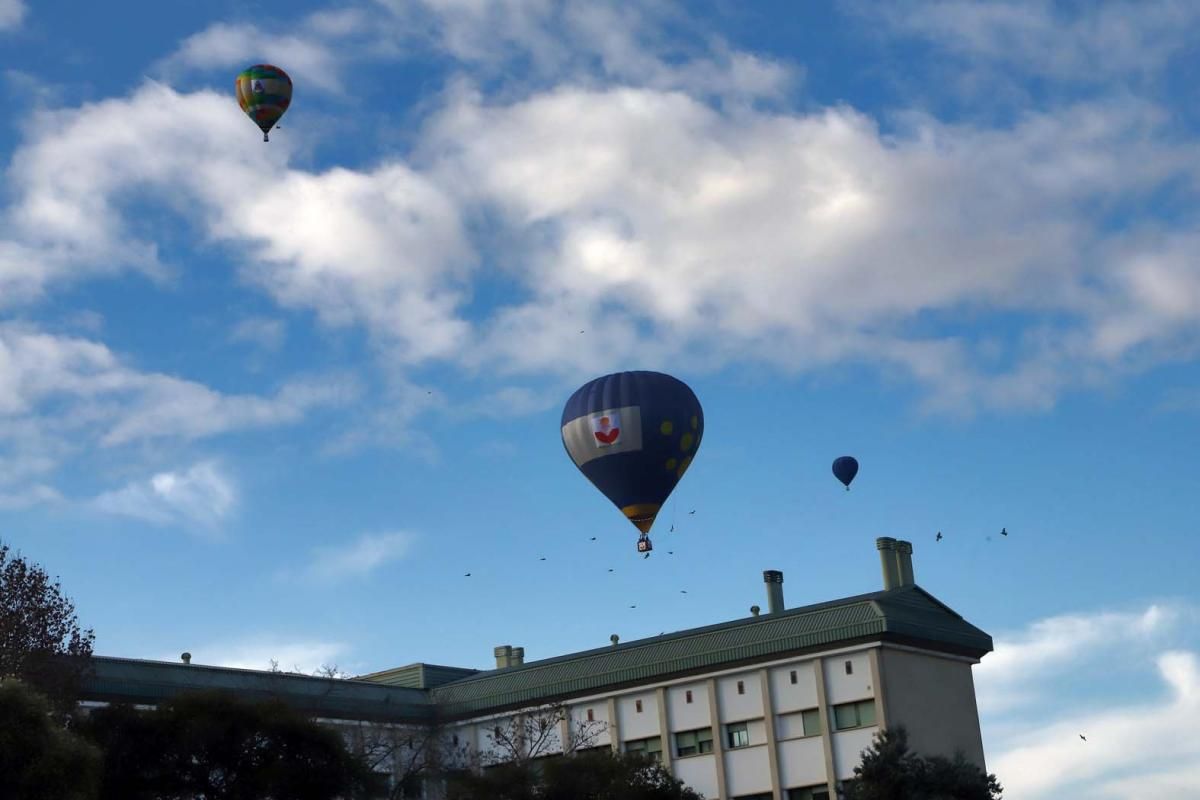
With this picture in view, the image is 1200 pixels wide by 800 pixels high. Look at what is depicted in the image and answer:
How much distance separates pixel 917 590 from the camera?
252 feet

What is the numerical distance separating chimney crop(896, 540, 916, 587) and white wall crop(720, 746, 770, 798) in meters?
11.6

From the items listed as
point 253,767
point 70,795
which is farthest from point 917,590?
point 70,795

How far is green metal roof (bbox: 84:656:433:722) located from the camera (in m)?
69.1

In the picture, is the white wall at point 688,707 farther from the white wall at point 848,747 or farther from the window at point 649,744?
the white wall at point 848,747

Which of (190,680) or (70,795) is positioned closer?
(70,795)

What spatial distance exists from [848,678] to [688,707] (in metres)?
8.49

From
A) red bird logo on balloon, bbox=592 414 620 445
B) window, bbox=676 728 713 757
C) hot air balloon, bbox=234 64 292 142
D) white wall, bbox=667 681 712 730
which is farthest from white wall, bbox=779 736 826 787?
hot air balloon, bbox=234 64 292 142

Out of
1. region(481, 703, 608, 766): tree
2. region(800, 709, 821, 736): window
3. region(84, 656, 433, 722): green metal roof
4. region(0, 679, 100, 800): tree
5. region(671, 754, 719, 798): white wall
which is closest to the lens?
region(0, 679, 100, 800): tree

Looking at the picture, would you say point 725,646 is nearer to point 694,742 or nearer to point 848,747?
point 694,742

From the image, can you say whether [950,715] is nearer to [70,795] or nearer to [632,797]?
[632,797]

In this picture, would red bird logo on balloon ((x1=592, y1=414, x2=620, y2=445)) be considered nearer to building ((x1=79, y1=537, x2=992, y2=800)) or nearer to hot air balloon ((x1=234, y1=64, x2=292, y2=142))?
building ((x1=79, y1=537, x2=992, y2=800))

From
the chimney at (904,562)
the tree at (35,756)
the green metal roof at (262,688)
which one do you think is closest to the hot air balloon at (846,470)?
the chimney at (904,562)

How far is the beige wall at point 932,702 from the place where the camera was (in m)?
71.9

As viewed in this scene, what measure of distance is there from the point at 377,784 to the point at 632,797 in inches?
320
